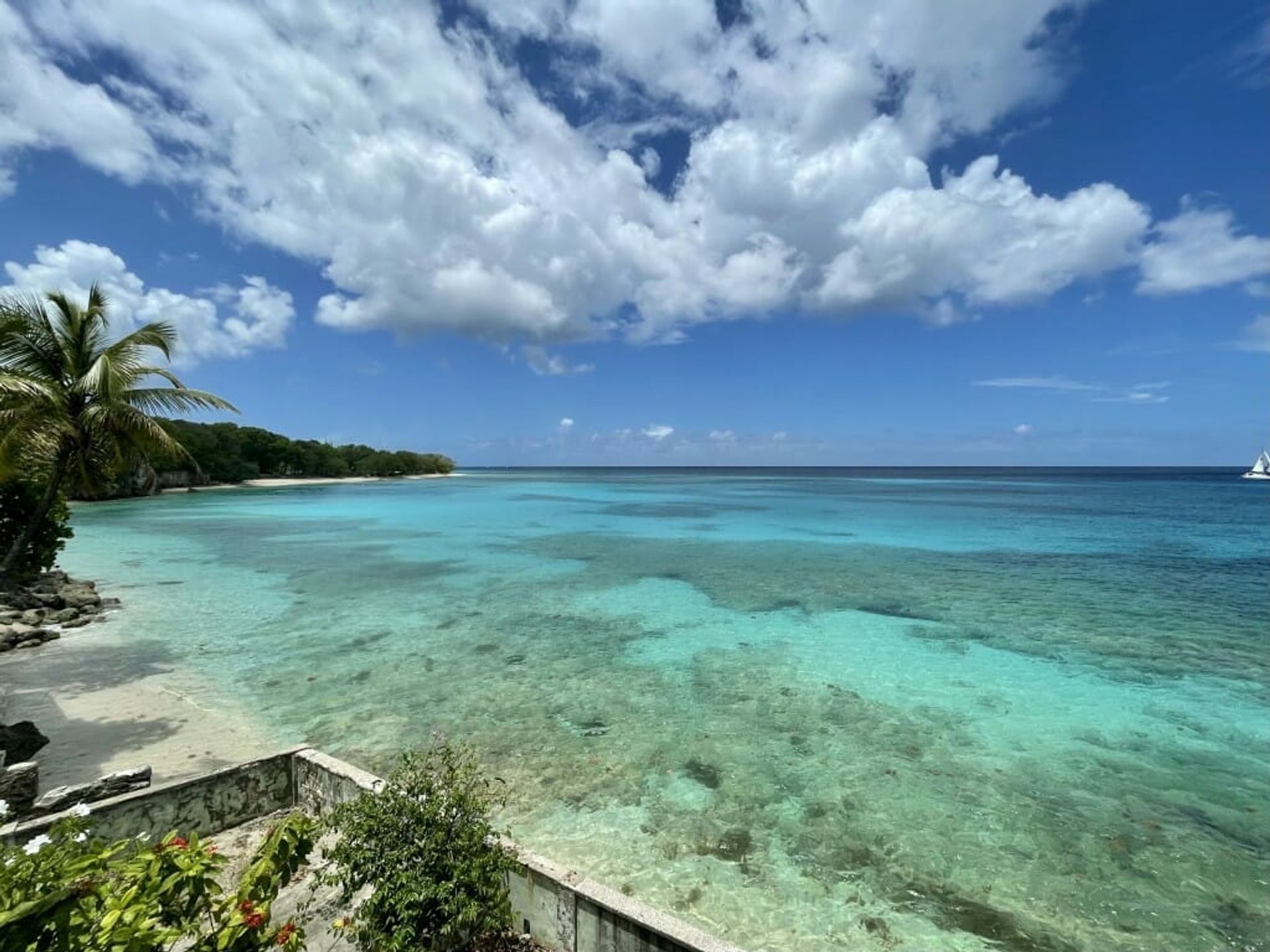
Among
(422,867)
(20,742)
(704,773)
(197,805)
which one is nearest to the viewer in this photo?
(422,867)

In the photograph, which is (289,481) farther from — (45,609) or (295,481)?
(45,609)

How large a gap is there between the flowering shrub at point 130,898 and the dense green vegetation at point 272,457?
177ft

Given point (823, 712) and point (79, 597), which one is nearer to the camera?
point (823, 712)

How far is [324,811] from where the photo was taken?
471cm

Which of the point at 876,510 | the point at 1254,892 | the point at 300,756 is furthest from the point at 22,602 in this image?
the point at 876,510

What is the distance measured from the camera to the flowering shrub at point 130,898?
1890 millimetres

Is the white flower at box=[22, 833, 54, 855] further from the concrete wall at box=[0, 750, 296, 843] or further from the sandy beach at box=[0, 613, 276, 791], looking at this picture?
the sandy beach at box=[0, 613, 276, 791]

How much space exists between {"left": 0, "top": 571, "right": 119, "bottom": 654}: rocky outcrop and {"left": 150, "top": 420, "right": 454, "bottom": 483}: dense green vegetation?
38483 millimetres

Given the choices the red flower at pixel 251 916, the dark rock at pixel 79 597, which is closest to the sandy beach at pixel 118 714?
the dark rock at pixel 79 597

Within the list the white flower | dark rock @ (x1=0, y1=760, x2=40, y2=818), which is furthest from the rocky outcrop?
the white flower

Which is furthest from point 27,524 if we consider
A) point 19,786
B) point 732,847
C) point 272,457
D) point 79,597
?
point 272,457

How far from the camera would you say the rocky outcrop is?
1048cm

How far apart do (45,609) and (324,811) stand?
12194 millimetres

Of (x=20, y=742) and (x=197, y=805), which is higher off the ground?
(x=197, y=805)
